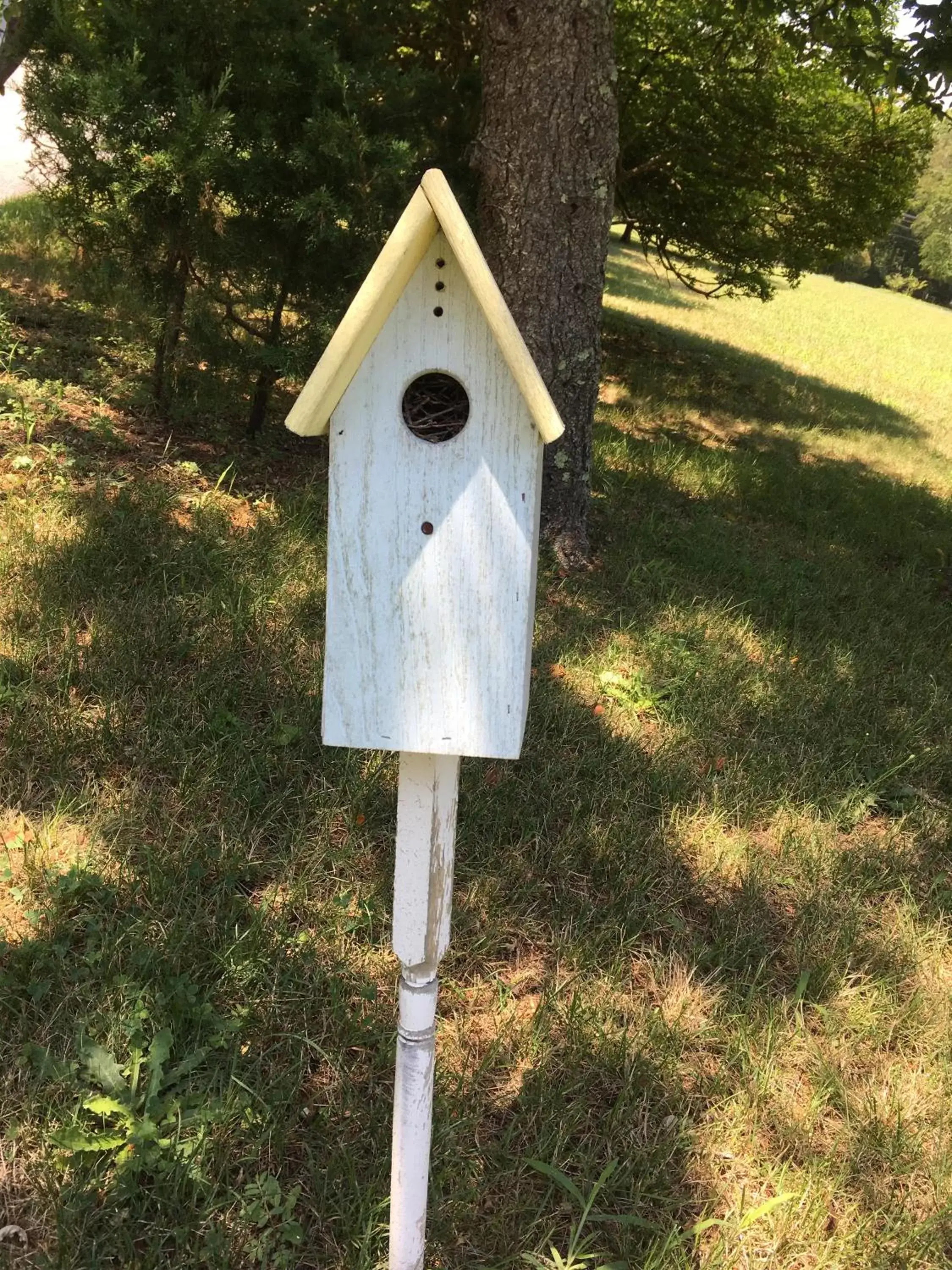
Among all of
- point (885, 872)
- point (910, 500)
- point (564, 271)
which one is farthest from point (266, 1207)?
point (910, 500)

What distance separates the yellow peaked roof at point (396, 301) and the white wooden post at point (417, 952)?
0.55 metres

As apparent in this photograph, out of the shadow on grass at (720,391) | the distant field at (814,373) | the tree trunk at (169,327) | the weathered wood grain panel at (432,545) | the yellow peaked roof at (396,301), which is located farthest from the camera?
the distant field at (814,373)

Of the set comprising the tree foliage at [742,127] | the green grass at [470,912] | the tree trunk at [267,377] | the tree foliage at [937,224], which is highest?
the tree foliage at [937,224]

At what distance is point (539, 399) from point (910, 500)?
22.0 feet

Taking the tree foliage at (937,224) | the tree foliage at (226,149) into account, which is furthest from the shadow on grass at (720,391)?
the tree foliage at (937,224)

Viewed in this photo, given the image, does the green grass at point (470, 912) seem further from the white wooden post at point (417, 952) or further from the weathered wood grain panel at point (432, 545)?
the weathered wood grain panel at point (432, 545)

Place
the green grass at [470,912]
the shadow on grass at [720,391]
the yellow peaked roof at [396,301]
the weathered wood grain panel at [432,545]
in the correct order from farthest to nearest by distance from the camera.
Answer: the shadow on grass at [720,391] < the green grass at [470,912] < the weathered wood grain panel at [432,545] < the yellow peaked roof at [396,301]

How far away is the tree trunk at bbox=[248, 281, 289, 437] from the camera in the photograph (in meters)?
4.30

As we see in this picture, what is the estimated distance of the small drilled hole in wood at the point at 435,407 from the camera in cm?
126

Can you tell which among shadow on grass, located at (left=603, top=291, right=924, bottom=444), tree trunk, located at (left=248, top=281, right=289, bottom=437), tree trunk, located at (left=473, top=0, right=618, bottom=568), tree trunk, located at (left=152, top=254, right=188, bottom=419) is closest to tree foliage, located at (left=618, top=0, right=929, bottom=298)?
shadow on grass, located at (left=603, top=291, right=924, bottom=444)

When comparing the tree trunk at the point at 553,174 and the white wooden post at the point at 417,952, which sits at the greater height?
the tree trunk at the point at 553,174

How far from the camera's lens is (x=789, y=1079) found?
2.14m

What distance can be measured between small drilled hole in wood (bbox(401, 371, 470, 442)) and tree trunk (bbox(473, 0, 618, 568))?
284 centimetres

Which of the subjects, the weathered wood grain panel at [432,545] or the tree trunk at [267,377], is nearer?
the weathered wood grain panel at [432,545]
